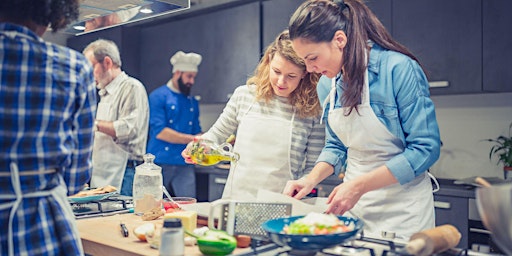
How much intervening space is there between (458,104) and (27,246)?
9.15ft

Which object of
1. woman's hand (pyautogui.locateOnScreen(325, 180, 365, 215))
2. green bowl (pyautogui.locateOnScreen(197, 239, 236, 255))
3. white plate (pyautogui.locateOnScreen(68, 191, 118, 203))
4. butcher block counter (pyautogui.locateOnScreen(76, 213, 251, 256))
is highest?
woman's hand (pyautogui.locateOnScreen(325, 180, 365, 215))

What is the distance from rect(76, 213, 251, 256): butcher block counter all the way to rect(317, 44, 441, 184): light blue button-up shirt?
0.54 meters

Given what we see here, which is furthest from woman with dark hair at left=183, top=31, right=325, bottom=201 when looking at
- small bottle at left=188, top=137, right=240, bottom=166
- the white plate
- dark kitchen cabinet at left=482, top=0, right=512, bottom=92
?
dark kitchen cabinet at left=482, top=0, right=512, bottom=92

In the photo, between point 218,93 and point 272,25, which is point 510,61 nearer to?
point 272,25

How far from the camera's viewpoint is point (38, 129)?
39.1 inches

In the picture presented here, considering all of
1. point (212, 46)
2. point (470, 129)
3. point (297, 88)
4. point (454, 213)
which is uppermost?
point (212, 46)

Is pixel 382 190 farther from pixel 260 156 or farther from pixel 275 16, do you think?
pixel 275 16

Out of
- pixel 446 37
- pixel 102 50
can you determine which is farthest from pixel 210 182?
pixel 446 37

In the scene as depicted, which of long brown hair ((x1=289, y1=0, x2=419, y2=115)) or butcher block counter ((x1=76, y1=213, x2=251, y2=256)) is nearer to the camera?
butcher block counter ((x1=76, y1=213, x2=251, y2=256))

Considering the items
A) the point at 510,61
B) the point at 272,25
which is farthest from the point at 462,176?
the point at 272,25

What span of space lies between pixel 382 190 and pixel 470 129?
181 cm

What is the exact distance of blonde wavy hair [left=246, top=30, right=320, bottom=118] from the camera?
183 centimetres

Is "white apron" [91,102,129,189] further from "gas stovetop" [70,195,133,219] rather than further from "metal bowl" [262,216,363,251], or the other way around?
"metal bowl" [262,216,363,251]

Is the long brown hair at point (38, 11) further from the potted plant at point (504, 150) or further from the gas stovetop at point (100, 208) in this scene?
the potted plant at point (504, 150)
